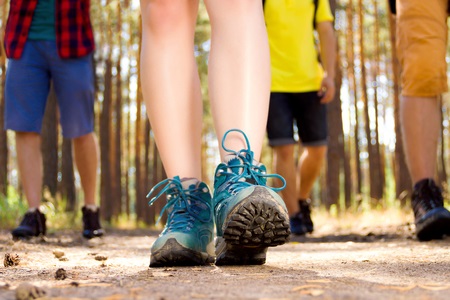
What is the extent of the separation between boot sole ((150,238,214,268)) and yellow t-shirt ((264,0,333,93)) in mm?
3357

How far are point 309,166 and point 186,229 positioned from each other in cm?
348

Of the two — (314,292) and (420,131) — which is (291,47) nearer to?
(420,131)

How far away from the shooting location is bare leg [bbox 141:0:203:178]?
2.33m

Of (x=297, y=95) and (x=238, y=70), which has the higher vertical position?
(x=297, y=95)

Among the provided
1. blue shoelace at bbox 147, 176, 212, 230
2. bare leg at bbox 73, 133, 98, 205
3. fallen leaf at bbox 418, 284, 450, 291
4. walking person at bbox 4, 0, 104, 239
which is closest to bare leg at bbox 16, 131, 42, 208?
walking person at bbox 4, 0, 104, 239

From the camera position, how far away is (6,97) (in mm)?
4398

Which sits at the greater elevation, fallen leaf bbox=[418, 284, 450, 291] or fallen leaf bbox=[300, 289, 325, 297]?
fallen leaf bbox=[300, 289, 325, 297]

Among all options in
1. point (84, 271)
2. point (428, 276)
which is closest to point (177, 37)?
point (84, 271)

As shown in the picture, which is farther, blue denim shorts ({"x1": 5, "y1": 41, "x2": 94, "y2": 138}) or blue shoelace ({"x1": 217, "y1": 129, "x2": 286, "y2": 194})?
blue denim shorts ({"x1": 5, "y1": 41, "x2": 94, "y2": 138})

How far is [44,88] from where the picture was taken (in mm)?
4484

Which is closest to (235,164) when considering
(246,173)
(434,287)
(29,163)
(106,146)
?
(246,173)

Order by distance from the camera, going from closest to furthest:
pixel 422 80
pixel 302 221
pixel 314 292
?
pixel 314 292 → pixel 422 80 → pixel 302 221

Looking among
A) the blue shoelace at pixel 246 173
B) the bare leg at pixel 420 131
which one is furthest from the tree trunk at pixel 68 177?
the blue shoelace at pixel 246 173

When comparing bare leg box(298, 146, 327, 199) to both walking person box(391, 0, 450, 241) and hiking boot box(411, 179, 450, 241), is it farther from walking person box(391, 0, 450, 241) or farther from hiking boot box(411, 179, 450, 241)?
hiking boot box(411, 179, 450, 241)
